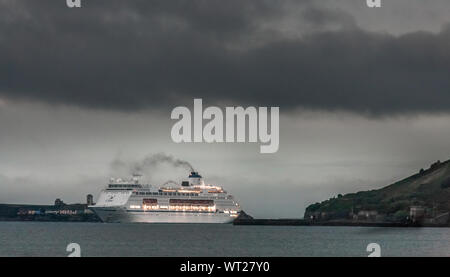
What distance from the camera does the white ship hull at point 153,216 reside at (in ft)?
436

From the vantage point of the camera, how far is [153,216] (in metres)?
133

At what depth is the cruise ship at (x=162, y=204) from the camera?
13375 centimetres

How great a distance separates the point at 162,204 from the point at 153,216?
147 inches

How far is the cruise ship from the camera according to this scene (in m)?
134

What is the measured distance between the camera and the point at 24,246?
230ft

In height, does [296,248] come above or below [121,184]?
below

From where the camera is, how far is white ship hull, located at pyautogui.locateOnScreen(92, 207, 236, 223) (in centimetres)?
13275

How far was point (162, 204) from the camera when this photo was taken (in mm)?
136375
